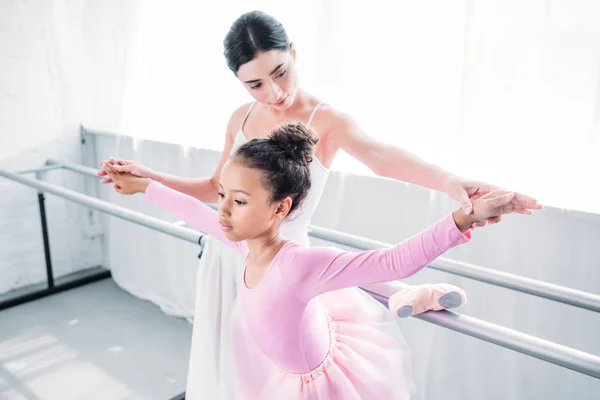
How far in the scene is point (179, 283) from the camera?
255 cm

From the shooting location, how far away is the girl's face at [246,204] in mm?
808

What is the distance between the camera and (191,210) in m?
1.07

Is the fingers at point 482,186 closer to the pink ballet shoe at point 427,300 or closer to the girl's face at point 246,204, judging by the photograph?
the pink ballet shoe at point 427,300

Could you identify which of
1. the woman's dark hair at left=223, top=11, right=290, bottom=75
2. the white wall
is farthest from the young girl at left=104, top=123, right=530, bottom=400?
the white wall

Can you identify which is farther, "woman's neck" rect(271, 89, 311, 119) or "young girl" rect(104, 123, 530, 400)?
"woman's neck" rect(271, 89, 311, 119)

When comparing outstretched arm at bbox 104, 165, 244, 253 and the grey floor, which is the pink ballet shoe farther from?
the grey floor

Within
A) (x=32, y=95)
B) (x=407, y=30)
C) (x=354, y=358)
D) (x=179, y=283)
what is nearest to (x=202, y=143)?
(x=179, y=283)

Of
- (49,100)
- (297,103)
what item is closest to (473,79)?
(297,103)

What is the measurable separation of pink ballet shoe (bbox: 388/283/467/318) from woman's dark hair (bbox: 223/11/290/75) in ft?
1.85

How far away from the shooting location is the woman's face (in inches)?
38.5

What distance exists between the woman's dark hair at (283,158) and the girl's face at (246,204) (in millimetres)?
12

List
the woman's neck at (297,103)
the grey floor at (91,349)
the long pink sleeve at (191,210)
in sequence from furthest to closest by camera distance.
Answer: the grey floor at (91,349), the woman's neck at (297,103), the long pink sleeve at (191,210)

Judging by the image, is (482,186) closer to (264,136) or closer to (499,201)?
(499,201)

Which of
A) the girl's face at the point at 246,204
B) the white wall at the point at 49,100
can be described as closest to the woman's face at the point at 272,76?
the girl's face at the point at 246,204
